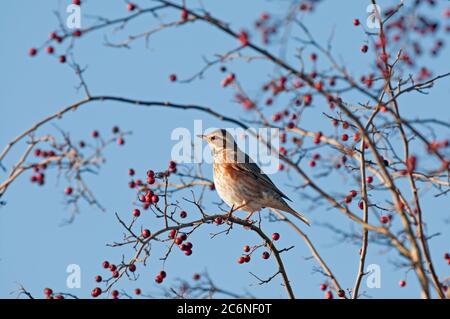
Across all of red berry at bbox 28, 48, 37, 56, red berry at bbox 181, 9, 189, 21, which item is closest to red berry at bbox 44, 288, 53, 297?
red berry at bbox 28, 48, 37, 56

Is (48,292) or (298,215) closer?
(48,292)

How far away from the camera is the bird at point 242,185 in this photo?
29.0ft

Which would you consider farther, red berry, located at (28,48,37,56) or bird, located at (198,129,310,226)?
bird, located at (198,129,310,226)

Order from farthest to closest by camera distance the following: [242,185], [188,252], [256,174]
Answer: [256,174]
[242,185]
[188,252]

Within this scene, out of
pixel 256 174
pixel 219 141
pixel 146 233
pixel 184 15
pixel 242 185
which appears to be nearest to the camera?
pixel 184 15

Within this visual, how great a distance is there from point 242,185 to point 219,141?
0.81 meters

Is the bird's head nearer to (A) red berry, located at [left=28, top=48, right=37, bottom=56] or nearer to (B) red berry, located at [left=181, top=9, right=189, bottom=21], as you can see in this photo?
(A) red berry, located at [left=28, top=48, right=37, bottom=56]

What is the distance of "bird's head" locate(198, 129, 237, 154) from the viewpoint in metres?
9.36

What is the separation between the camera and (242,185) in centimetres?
892

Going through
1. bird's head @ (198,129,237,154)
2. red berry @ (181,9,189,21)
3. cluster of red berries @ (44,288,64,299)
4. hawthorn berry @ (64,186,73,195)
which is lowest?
cluster of red berries @ (44,288,64,299)

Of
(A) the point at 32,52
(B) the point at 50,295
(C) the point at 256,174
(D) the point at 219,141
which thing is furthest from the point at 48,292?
(D) the point at 219,141

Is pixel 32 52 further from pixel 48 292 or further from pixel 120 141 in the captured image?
pixel 48 292

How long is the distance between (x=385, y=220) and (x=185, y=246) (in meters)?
1.95

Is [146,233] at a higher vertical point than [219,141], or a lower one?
lower
